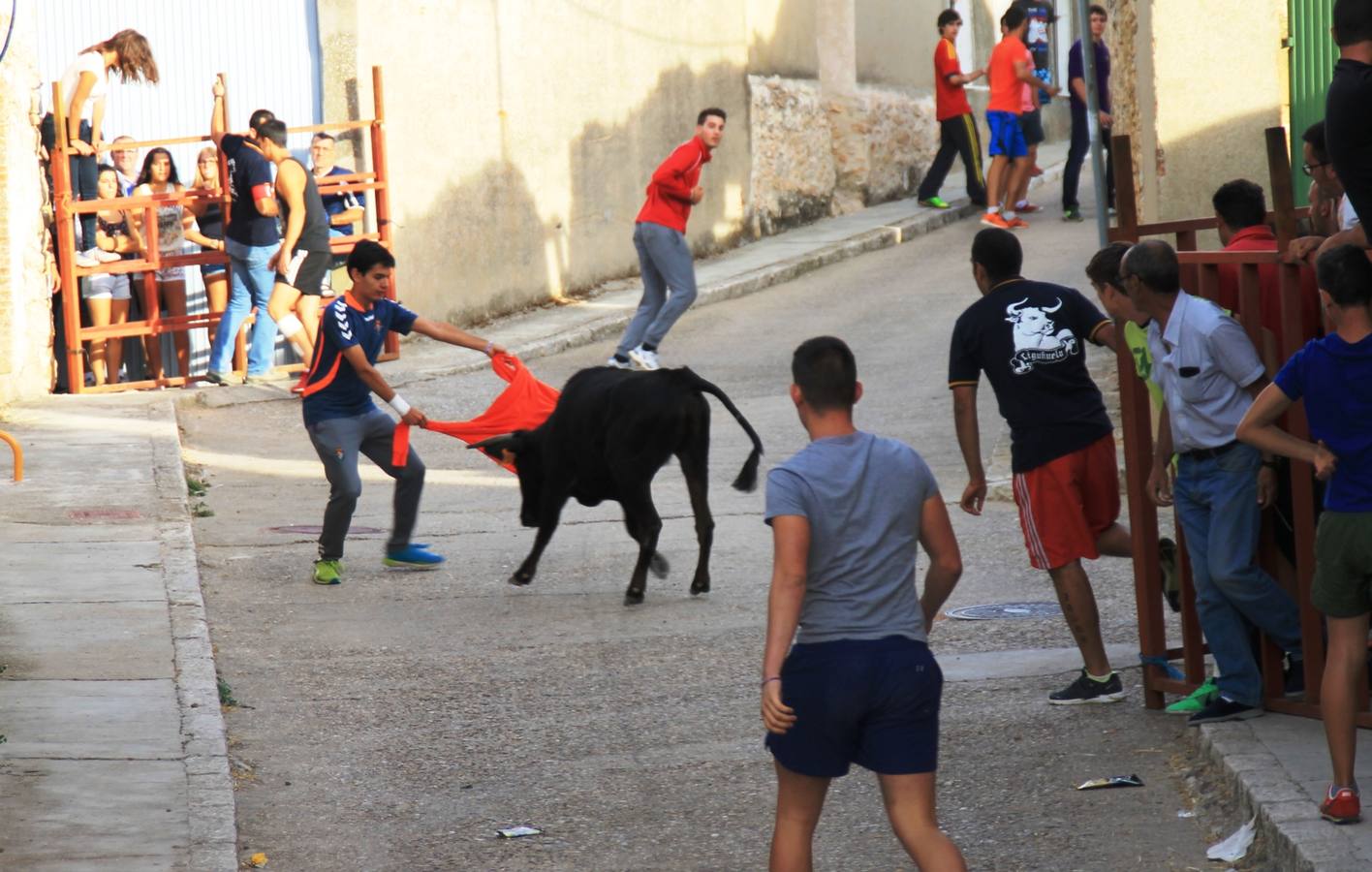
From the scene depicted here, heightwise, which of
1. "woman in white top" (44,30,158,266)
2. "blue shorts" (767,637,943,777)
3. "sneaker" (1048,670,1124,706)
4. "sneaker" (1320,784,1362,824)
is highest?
"woman in white top" (44,30,158,266)

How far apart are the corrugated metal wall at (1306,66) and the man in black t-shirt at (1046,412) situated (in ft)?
15.2

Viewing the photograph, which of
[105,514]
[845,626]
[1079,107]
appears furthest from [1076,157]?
[845,626]

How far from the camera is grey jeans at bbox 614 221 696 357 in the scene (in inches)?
589

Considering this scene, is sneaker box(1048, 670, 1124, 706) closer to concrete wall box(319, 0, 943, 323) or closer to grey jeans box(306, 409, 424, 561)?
grey jeans box(306, 409, 424, 561)

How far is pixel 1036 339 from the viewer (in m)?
6.82

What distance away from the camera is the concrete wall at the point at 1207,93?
11523mm

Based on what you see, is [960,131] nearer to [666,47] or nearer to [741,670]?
[666,47]

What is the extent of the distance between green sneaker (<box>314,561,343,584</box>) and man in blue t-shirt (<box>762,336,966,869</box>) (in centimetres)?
538

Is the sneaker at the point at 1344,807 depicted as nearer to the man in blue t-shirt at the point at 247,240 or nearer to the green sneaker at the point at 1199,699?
the green sneaker at the point at 1199,699

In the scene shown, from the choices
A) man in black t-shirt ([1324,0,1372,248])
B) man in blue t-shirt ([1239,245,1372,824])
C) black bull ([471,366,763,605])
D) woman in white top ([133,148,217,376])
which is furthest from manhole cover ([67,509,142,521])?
man in black t-shirt ([1324,0,1372,248])

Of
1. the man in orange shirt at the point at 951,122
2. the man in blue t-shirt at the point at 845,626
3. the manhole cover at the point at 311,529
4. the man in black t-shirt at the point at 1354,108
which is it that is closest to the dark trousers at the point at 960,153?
Answer: the man in orange shirt at the point at 951,122

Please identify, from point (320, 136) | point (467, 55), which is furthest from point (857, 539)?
point (467, 55)

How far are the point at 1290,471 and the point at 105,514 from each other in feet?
22.7

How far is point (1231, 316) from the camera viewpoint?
20.2 ft
